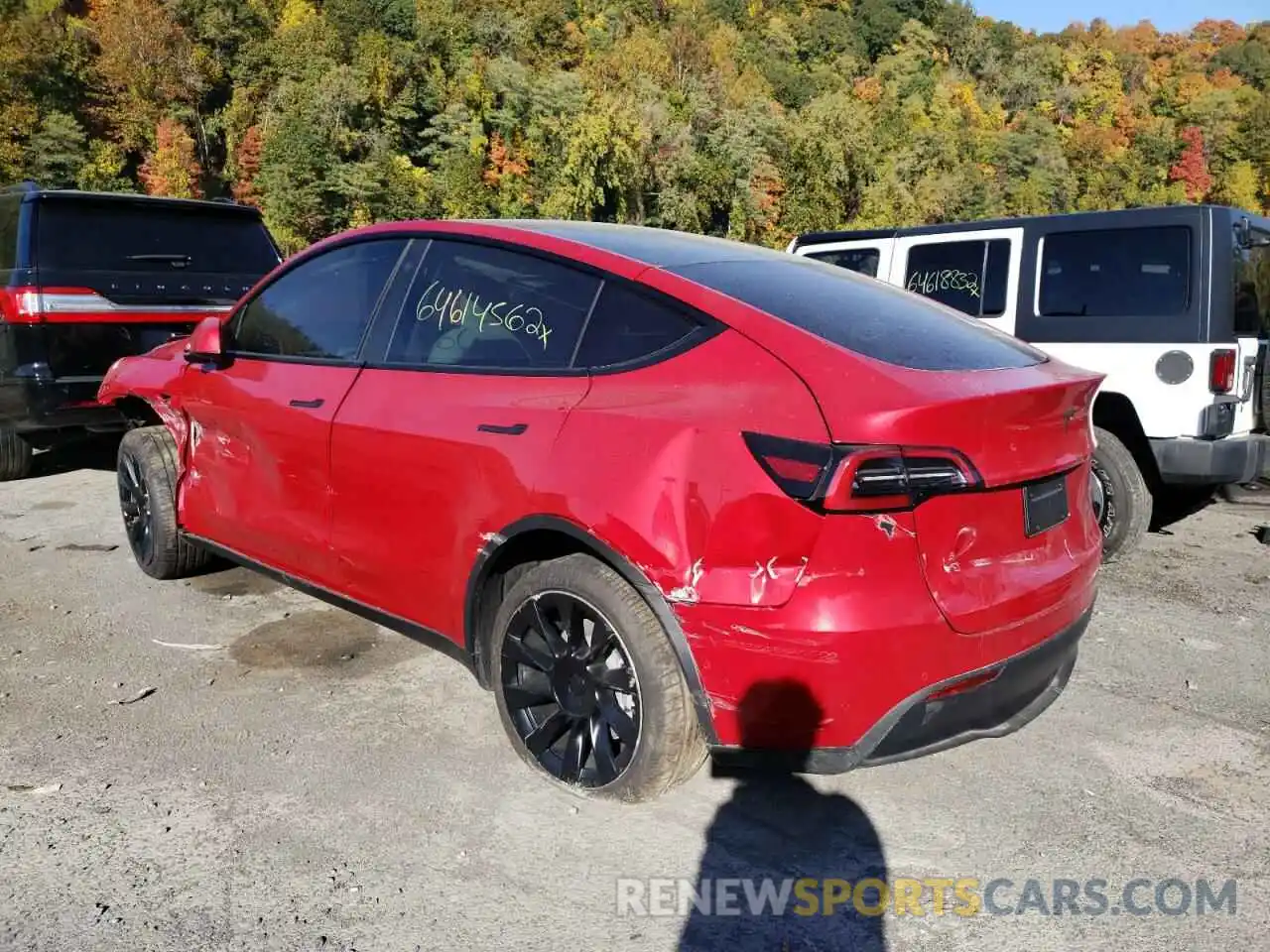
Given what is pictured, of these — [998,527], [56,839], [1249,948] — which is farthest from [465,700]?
[1249,948]

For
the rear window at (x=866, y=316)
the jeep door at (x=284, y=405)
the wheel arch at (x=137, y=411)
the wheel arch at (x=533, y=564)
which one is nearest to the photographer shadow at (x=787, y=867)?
the wheel arch at (x=533, y=564)

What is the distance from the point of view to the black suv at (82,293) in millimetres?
5914

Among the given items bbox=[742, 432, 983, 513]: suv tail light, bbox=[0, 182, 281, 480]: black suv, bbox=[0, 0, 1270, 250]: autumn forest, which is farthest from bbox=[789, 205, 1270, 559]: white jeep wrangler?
bbox=[0, 0, 1270, 250]: autumn forest

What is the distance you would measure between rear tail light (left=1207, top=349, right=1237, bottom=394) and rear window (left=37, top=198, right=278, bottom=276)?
5.85 metres

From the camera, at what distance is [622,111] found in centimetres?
6328

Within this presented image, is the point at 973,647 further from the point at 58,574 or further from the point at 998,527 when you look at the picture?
the point at 58,574

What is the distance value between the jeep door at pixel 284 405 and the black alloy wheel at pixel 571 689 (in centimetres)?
99

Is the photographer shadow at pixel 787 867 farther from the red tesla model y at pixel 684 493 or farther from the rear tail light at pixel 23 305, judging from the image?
the rear tail light at pixel 23 305

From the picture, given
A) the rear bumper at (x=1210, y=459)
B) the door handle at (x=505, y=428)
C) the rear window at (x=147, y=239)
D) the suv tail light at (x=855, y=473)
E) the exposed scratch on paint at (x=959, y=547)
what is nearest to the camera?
the suv tail light at (x=855, y=473)

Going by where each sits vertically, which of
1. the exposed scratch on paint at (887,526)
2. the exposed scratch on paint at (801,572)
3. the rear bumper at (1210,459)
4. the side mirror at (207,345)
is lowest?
the rear bumper at (1210,459)

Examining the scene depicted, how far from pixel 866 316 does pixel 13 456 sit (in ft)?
21.2

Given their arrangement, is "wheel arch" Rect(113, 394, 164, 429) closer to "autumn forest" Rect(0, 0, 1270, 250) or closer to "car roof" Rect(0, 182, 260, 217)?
"car roof" Rect(0, 182, 260, 217)

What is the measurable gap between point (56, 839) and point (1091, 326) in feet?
17.4

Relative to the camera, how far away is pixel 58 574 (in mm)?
4914
